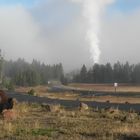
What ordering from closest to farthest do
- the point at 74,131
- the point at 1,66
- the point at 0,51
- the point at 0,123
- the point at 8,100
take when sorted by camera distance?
1. the point at 74,131
2. the point at 0,123
3. the point at 8,100
4. the point at 0,51
5. the point at 1,66

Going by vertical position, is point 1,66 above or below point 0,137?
above

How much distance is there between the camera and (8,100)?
94.5 ft

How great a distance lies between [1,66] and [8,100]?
10269 cm

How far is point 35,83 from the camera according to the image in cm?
19500

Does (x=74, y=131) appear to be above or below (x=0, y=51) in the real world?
below

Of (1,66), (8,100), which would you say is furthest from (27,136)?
(1,66)

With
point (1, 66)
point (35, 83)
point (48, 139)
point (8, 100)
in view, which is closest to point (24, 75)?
point (35, 83)

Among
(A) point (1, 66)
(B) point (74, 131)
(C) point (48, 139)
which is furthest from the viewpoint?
(A) point (1, 66)

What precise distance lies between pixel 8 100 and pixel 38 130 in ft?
29.4

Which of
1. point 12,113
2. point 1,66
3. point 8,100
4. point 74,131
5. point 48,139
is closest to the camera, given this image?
point 48,139

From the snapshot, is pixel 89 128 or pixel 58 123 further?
pixel 58 123

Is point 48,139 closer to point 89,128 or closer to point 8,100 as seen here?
point 89,128

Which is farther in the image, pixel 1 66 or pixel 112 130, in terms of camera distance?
pixel 1 66

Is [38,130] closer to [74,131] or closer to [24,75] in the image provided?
[74,131]
